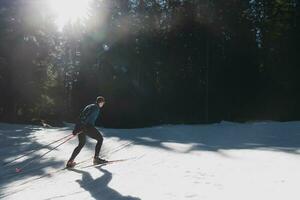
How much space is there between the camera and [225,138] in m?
18.7

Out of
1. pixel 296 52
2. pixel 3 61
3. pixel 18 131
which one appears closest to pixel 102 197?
pixel 18 131

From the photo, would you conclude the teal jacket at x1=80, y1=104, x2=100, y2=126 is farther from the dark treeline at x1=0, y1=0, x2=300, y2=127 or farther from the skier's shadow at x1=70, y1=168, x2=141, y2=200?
the dark treeline at x1=0, y1=0, x2=300, y2=127

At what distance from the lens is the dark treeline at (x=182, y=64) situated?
3797 cm

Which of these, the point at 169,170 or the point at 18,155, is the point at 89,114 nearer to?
the point at 169,170

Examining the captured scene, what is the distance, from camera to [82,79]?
1657 inches

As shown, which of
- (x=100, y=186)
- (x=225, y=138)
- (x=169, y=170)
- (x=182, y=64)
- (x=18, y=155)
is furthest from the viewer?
(x=182, y=64)

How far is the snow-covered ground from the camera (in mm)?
9016

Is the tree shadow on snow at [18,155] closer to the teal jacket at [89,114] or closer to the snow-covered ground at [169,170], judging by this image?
the snow-covered ground at [169,170]

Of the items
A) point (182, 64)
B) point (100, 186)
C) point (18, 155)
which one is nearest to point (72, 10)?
point (182, 64)

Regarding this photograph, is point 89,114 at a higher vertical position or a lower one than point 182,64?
lower

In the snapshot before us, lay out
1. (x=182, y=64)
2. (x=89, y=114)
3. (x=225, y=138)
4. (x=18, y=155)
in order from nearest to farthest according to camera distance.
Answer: (x=89, y=114), (x=18, y=155), (x=225, y=138), (x=182, y=64)

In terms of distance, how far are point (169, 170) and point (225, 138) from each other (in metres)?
7.79

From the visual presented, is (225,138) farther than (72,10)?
No

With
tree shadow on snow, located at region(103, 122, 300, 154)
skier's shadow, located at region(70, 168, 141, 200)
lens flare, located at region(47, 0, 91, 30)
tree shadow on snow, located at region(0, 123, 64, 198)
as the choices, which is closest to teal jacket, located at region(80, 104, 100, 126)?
skier's shadow, located at region(70, 168, 141, 200)
